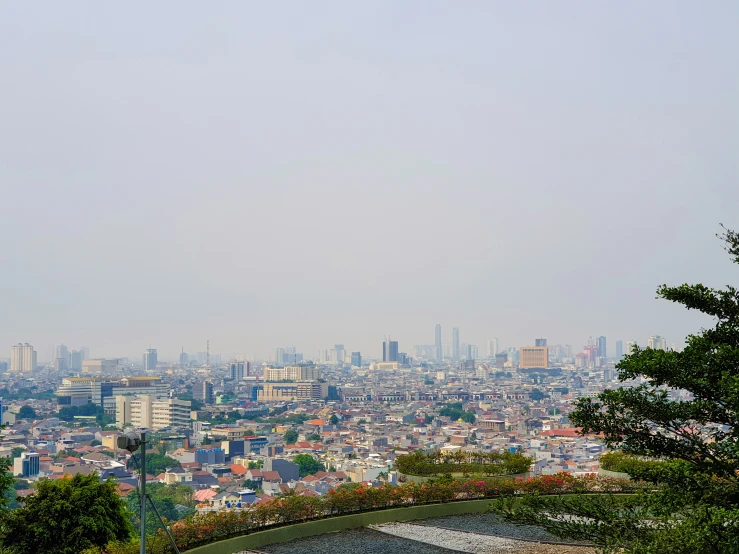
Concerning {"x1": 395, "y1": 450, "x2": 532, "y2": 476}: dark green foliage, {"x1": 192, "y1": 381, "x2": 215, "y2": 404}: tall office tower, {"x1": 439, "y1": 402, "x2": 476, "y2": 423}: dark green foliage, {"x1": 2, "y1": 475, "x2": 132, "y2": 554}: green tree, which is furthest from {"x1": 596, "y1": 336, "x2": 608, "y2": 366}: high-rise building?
{"x1": 2, "y1": 475, "x2": 132, "y2": 554}: green tree

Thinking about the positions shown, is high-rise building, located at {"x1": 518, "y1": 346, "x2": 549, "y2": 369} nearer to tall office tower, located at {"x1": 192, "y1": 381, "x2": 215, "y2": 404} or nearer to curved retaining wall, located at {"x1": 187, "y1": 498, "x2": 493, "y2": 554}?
tall office tower, located at {"x1": 192, "y1": 381, "x2": 215, "y2": 404}

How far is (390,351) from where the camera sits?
17800 cm

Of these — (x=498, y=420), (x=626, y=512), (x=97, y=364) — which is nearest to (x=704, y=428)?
(x=626, y=512)

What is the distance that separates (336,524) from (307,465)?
49.3m

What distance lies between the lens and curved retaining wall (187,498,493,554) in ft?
20.4

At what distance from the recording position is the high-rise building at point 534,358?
14638 cm

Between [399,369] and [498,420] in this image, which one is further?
[399,369]

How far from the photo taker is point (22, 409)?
85000 millimetres

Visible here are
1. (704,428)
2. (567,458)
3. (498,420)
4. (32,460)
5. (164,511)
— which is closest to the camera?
(704,428)

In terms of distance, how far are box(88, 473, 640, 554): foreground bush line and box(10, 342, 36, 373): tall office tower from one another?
161 meters

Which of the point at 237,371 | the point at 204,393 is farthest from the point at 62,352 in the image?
the point at 204,393

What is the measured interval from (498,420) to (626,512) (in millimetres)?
80298

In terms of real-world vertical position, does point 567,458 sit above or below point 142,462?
below

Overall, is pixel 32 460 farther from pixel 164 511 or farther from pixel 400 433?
pixel 400 433
